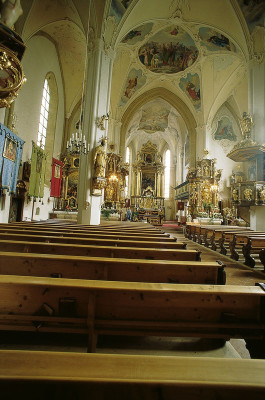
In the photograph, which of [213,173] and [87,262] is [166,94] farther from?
[87,262]

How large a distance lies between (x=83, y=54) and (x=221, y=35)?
7.76 m

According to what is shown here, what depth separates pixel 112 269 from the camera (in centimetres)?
177

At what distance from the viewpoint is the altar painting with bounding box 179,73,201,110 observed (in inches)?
595

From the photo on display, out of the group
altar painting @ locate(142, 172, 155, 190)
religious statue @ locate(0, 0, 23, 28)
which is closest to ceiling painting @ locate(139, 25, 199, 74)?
religious statue @ locate(0, 0, 23, 28)

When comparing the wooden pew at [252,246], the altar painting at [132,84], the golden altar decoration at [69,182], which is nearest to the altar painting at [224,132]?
the altar painting at [132,84]

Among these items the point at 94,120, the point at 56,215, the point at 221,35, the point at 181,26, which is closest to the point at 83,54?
the point at 181,26

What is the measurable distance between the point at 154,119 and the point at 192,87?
6565mm

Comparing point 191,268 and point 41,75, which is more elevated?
point 41,75

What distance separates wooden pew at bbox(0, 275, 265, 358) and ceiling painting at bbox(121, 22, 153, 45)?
14.4m

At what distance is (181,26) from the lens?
39.6 feet

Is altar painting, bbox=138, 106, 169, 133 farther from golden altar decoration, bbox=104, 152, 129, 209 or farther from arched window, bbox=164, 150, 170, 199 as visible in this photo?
golden altar decoration, bbox=104, 152, 129, 209

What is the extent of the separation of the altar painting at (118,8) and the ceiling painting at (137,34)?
7.56 feet

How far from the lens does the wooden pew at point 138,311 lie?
1239 millimetres

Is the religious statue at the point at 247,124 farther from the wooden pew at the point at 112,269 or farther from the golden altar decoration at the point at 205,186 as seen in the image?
the wooden pew at the point at 112,269
